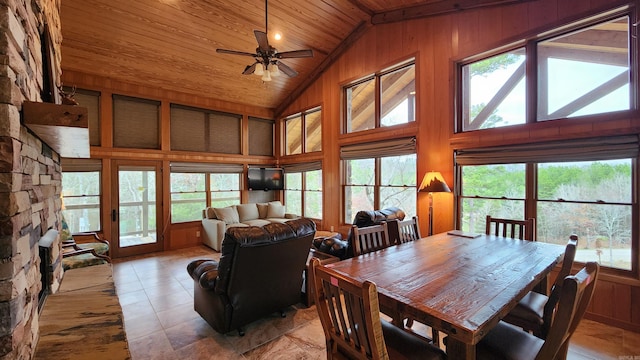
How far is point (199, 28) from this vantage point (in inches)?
183

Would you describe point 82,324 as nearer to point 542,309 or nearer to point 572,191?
point 542,309

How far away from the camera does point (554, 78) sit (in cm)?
324

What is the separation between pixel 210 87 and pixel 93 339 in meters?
5.57

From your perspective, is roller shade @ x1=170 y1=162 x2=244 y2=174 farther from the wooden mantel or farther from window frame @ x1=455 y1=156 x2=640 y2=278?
window frame @ x1=455 y1=156 x2=640 y2=278

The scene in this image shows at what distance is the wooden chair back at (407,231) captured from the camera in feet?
9.24

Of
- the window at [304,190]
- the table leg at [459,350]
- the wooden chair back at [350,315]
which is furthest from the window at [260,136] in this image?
the table leg at [459,350]

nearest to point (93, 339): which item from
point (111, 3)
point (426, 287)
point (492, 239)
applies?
point (426, 287)

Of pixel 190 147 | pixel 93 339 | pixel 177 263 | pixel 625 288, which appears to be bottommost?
pixel 177 263

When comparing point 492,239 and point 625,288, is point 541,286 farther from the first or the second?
point 625,288

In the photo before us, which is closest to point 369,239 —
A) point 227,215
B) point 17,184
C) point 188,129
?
point 17,184

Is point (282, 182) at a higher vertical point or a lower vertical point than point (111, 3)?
lower

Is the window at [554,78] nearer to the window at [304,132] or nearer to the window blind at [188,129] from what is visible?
the window at [304,132]

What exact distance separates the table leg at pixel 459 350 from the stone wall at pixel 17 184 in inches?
76.3

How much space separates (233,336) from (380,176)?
359cm
